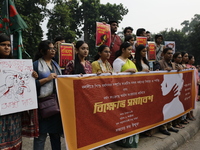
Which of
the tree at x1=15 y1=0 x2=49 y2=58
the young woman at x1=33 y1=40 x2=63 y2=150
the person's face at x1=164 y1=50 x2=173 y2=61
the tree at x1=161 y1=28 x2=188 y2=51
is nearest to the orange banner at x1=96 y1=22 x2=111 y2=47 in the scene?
the person's face at x1=164 y1=50 x2=173 y2=61

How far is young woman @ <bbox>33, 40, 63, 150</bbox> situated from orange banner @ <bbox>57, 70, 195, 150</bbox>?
5.5 inches

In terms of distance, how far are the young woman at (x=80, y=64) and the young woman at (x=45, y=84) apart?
0.89 feet

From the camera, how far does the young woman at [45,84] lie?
2236 mm

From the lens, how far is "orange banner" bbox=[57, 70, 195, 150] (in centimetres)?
230

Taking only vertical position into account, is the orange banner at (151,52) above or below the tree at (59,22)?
below

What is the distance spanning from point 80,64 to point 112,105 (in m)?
0.76

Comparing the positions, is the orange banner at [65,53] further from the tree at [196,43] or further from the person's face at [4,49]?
the tree at [196,43]

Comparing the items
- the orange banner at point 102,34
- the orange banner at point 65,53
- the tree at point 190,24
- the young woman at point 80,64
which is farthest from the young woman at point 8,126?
the tree at point 190,24

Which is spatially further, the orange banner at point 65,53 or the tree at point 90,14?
the tree at point 90,14

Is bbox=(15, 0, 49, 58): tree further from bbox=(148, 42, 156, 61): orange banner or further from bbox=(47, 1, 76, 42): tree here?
bbox=(148, 42, 156, 61): orange banner

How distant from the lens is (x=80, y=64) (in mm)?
2697

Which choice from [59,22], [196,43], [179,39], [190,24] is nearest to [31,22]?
[59,22]

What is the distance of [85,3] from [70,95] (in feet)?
77.9

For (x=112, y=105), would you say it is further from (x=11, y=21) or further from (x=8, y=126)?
(x=11, y=21)
